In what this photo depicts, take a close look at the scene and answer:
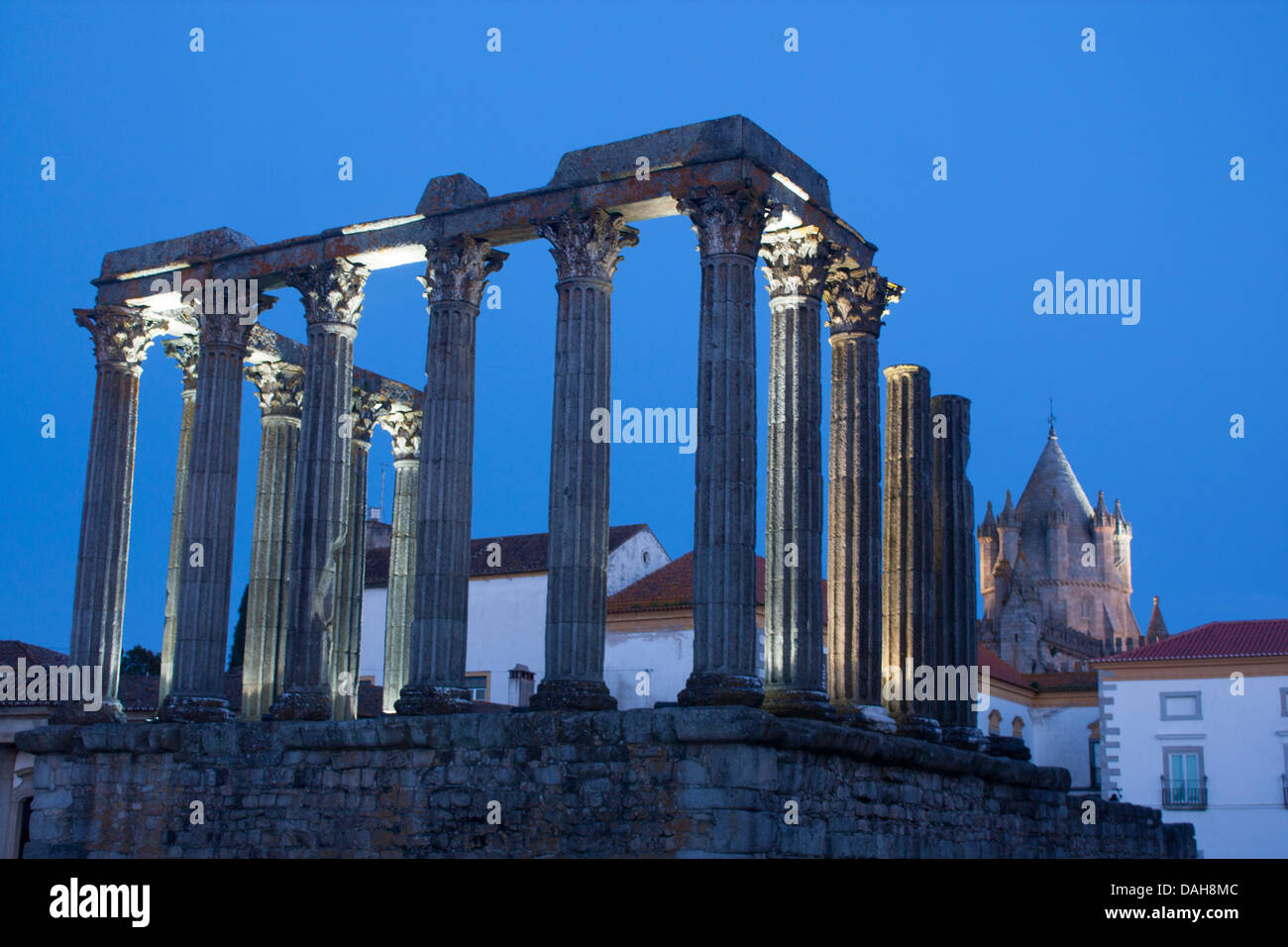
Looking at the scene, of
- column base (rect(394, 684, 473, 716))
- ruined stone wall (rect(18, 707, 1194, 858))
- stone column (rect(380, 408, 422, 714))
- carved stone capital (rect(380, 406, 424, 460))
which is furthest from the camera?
carved stone capital (rect(380, 406, 424, 460))

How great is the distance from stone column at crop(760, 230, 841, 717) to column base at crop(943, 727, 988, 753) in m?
3.63

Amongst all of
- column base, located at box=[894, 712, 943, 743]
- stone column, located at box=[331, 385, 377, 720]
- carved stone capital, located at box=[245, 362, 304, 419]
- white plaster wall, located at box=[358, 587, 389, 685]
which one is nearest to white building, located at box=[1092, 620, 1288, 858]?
white plaster wall, located at box=[358, 587, 389, 685]

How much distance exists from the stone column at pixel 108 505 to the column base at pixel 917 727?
415 inches

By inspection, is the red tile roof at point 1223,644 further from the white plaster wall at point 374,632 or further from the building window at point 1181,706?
the white plaster wall at point 374,632

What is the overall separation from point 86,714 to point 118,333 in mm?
5544

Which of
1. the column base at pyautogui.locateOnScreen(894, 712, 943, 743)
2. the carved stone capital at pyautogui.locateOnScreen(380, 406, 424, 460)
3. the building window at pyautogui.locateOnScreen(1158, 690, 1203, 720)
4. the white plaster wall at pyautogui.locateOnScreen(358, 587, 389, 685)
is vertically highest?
the carved stone capital at pyautogui.locateOnScreen(380, 406, 424, 460)

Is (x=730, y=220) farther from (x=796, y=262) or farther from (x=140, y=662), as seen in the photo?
(x=140, y=662)

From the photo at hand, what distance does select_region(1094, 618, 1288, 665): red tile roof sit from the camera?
41688mm

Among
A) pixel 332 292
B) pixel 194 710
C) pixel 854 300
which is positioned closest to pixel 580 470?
pixel 854 300

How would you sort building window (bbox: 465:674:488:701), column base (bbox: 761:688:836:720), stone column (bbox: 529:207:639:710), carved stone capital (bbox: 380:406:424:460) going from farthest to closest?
building window (bbox: 465:674:488:701)
carved stone capital (bbox: 380:406:424:460)
stone column (bbox: 529:207:639:710)
column base (bbox: 761:688:836:720)

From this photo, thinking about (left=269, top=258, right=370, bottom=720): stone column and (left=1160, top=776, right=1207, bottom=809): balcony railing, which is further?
(left=1160, top=776, right=1207, bottom=809): balcony railing

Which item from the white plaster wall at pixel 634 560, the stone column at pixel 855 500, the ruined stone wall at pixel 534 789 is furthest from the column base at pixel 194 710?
the white plaster wall at pixel 634 560

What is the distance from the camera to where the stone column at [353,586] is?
23.5m

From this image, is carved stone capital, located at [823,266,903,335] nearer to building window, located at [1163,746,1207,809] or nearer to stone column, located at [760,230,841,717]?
stone column, located at [760,230,841,717]
